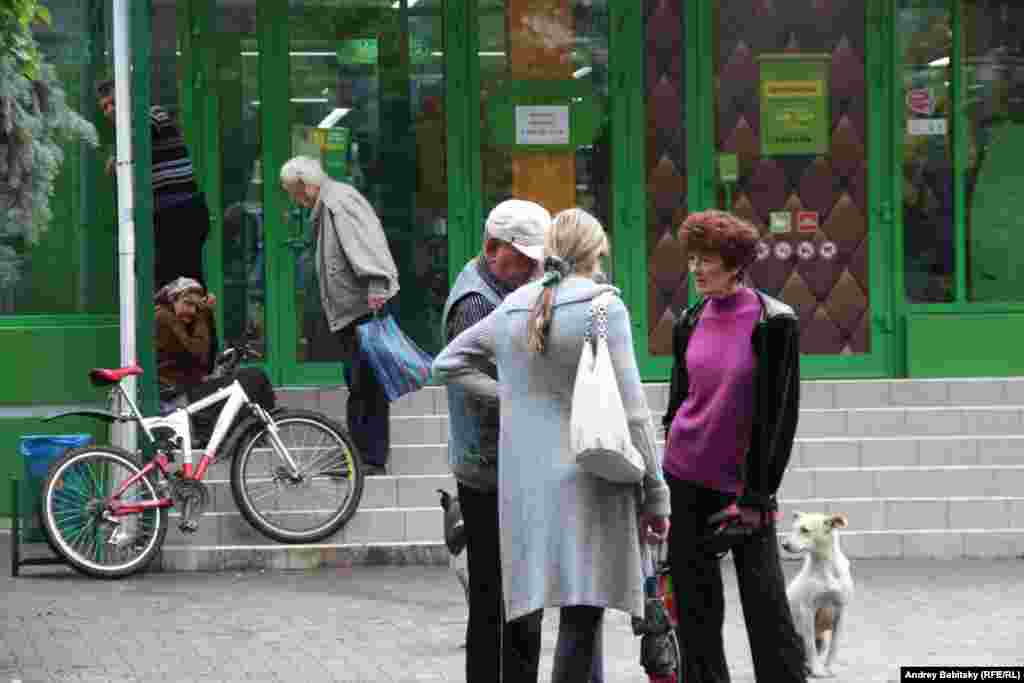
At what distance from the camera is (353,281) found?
1194 cm

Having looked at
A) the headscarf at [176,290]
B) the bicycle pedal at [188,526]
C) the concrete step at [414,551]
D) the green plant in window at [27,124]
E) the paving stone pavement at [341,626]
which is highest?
the green plant in window at [27,124]

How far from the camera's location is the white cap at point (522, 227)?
21.8 ft

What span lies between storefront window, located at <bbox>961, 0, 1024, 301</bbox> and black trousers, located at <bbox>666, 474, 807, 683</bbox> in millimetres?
7456

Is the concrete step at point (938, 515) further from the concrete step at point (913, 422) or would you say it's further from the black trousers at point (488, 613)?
the black trousers at point (488, 613)

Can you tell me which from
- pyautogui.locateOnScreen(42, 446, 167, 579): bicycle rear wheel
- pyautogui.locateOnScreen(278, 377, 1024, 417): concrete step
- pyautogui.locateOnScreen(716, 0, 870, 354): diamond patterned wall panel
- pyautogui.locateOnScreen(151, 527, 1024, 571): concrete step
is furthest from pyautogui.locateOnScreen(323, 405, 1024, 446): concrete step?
pyautogui.locateOnScreen(42, 446, 167, 579): bicycle rear wheel

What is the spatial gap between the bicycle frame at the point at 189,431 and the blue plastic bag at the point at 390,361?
0.70 metres

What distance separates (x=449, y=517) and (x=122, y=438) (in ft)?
13.4

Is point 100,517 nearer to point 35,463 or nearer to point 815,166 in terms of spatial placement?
point 35,463

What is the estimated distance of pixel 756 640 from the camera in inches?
263

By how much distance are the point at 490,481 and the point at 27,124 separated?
259cm

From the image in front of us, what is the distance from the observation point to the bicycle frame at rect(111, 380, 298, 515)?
10961 mm

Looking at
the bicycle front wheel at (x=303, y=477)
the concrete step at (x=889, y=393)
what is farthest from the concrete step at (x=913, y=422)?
the bicycle front wheel at (x=303, y=477)

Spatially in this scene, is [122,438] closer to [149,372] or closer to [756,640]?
[149,372]

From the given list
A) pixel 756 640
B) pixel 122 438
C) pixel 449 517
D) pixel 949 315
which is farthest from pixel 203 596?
pixel 949 315
